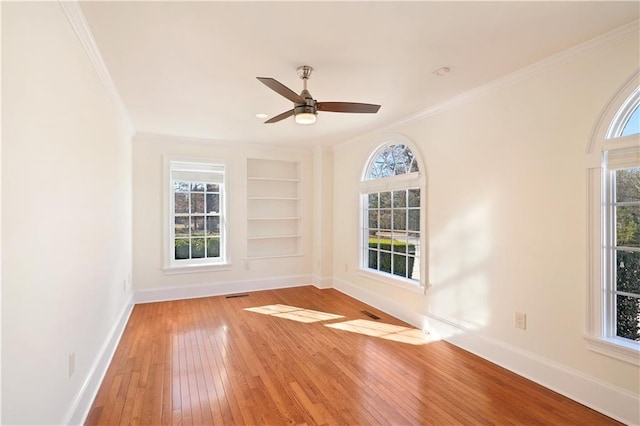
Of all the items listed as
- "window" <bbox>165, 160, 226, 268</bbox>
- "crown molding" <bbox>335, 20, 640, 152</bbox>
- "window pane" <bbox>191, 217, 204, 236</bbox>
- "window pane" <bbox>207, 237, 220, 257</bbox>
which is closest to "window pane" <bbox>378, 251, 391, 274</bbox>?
"crown molding" <bbox>335, 20, 640, 152</bbox>

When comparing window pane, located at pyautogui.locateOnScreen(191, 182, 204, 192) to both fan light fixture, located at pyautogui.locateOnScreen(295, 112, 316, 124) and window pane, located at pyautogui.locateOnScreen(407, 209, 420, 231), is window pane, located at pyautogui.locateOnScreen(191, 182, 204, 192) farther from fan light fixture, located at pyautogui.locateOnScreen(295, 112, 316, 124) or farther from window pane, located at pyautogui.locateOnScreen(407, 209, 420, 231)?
window pane, located at pyautogui.locateOnScreen(407, 209, 420, 231)

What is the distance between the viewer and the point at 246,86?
290 cm

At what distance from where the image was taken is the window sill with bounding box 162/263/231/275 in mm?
4867

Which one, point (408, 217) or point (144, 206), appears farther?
point (144, 206)

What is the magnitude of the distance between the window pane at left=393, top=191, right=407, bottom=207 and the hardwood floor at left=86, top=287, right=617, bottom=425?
148cm

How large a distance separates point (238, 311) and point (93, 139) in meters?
2.74

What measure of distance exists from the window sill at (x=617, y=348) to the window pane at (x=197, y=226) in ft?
16.0

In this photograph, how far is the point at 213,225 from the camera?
17.4ft

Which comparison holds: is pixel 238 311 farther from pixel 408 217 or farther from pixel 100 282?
pixel 408 217

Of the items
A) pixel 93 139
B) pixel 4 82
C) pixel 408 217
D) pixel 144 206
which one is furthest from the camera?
pixel 144 206

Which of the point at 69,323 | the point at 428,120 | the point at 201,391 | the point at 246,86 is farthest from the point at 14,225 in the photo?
the point at 428,120

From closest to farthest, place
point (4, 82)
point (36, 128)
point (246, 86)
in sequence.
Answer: point (4, 82), point (36, 128), point (246, 86)

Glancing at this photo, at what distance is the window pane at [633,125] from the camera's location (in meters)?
2.07

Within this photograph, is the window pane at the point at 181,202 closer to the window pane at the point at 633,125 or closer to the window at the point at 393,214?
the window at the point at 393,214
